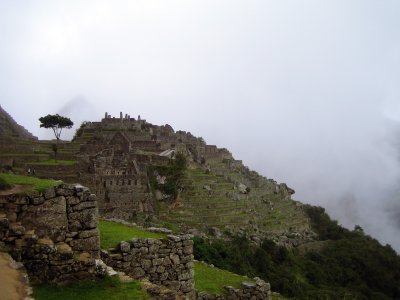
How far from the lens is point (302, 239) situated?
4278 cm

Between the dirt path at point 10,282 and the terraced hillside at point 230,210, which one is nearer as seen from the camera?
the dirt path at point 10,282

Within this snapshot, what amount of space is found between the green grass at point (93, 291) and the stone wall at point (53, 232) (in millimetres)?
140

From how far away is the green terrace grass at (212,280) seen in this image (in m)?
9.95

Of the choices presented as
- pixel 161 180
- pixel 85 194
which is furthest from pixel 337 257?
pixel 85 194

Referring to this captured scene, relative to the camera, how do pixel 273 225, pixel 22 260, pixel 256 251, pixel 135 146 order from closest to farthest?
pixel 22 260
pixel 256 251
pixel 273 225
pixel 135 146

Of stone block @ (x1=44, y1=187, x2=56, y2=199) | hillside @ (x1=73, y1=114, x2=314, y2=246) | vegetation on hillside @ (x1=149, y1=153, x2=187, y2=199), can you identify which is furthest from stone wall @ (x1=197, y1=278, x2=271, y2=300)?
vegetation on hillside @ (x1=149, y1=153, x2=187, y2=199)

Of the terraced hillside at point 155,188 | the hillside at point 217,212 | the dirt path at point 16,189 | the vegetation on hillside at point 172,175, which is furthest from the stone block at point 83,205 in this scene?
the vegetation on hillside at point 172,175

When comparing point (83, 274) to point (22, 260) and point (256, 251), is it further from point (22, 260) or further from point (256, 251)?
point (256, 251)

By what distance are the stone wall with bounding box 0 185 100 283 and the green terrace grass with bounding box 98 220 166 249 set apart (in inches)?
57.7

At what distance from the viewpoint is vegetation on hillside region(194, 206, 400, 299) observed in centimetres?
2653

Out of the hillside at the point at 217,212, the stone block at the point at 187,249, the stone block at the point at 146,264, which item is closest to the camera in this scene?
the stone block at the point at 146,264

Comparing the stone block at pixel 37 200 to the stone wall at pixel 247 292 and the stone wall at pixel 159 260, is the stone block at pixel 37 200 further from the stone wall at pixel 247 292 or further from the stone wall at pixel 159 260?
the stone wall at pixel 247 292

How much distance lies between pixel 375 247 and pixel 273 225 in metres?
16.9

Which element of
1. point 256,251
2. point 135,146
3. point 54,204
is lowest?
point 256,251
